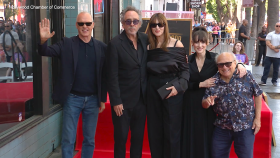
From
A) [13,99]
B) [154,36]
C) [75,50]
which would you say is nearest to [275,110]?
[154,36]

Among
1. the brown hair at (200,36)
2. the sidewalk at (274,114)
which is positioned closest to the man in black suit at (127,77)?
the brown hair at (200,36)

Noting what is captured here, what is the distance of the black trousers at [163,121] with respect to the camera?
11.5 feet

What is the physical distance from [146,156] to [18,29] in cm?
249

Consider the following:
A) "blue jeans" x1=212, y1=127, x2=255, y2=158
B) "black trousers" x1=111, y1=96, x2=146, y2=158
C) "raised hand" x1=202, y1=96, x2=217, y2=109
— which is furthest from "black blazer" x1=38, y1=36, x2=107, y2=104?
"blue jeans" x1=212, y1=127, x2=255, y2=158

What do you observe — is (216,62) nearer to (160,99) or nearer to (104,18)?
(160,99)

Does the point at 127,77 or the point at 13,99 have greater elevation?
the point at 127,77

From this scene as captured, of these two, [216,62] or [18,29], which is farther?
[18,29]

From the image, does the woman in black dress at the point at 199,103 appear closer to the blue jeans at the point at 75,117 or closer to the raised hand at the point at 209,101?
the raised hand at the point at 209,101

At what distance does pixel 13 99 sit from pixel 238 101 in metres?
2.59

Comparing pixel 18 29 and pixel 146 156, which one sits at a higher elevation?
pixel 18 29

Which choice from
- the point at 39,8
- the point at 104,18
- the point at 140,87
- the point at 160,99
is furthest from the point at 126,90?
the point at 104,18

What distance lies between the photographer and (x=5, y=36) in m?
3.64

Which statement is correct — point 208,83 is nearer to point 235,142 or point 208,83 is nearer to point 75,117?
point 235,142

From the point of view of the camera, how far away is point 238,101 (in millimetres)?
3316
